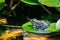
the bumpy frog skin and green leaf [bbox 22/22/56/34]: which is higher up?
the bumpy frog skin

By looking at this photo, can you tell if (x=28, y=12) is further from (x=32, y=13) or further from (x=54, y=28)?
(x=54, y=28)

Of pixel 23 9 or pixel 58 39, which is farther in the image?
pixel 23 9

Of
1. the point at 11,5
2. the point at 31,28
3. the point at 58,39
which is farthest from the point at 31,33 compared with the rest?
the point at 11,5

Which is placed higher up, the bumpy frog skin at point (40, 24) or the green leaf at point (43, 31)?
the bumpy frog skin at point (40, 24)

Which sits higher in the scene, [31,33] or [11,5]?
[11,5]

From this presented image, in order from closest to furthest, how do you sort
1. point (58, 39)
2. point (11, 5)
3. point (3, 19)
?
point (58, 39) → point (3, 19) → point (11, 5)

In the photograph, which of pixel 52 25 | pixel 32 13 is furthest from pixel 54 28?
pixel 32 13

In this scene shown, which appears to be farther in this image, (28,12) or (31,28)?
(28,12)

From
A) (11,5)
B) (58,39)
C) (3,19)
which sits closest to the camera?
(58,39)

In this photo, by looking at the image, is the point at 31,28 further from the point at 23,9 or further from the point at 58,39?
the point at 23,9
